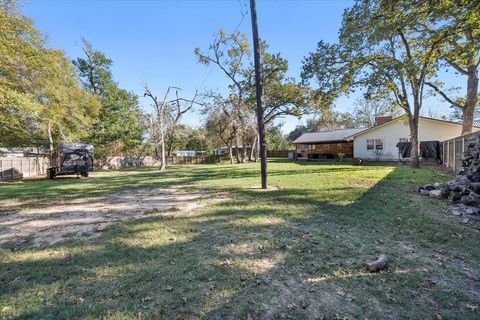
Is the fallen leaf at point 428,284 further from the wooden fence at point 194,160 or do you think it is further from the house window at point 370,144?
the wooden fence at point 194,160

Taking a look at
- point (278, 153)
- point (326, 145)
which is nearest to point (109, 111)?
point (326, 145)

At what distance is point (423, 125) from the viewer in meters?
22.5

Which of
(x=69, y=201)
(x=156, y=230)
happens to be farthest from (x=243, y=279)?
(x=69, y=201)

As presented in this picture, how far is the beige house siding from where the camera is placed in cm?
2191

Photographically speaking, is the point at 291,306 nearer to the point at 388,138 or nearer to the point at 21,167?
the point at 21,167

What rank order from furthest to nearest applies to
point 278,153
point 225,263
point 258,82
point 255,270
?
1. point 278,153
2. point 258,82
3. point 225,263
4. point 255,270

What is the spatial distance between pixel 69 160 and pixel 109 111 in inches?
581

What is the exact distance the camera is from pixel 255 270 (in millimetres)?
3166

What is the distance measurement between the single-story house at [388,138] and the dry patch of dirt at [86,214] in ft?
70.1

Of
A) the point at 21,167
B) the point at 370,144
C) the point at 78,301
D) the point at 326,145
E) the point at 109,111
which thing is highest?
the point at 109,111

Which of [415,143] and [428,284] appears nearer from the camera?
[428,284]

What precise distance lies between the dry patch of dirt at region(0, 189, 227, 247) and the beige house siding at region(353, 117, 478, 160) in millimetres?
21911

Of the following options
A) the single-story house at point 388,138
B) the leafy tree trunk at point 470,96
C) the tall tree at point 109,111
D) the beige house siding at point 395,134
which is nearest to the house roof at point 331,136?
the single-story house at point 388,138

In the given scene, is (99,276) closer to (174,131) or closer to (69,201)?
(69,201)
